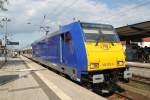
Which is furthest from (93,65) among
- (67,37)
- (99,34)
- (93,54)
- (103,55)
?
(67,37)

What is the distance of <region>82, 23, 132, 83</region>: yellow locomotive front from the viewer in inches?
439

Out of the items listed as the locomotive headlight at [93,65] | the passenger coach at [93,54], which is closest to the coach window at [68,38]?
the passenger coach at [93,54]

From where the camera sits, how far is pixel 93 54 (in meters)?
11.4

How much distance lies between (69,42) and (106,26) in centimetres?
204

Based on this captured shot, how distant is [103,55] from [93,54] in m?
0.51

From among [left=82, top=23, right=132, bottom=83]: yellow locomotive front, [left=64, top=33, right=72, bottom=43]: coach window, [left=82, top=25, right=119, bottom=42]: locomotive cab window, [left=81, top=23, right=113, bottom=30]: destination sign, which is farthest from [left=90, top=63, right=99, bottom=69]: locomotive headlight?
[left=64, top=33, right=72, bottom=43]: coach window

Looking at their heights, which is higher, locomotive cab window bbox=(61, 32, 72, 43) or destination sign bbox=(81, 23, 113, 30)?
destination sign bbox=(81, 23, 113, 30)

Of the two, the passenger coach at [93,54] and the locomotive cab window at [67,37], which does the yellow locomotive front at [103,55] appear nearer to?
the passenger coach at [93,54]

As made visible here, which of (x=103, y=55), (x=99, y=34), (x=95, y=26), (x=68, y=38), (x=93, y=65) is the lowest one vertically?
(x=93, y=65)

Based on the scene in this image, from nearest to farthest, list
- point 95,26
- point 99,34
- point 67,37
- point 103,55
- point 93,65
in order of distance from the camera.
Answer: point 93,65, point 103,55, point 99,34, point 95,26, point 67,37

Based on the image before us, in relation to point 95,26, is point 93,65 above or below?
below

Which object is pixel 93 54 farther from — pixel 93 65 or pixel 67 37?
pixel 67 37

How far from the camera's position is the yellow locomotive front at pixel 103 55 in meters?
11.2

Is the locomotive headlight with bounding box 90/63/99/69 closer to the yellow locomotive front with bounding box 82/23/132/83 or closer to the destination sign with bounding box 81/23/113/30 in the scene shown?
the yellow locomotive front with bounding box 82/23/132/83
